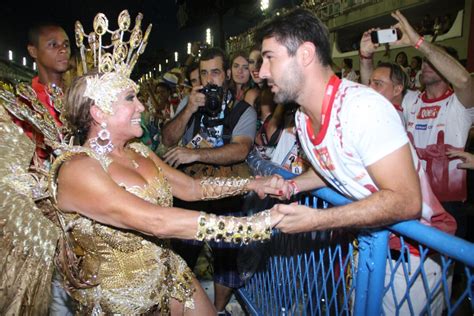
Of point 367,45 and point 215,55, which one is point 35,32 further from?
point 367,45

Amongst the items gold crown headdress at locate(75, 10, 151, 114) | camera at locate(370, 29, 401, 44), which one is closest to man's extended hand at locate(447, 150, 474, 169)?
camera at locate(370, 29, 401, 44)

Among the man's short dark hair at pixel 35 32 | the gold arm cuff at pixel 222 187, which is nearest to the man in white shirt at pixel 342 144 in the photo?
the gold arm cuff at pixel 222 187

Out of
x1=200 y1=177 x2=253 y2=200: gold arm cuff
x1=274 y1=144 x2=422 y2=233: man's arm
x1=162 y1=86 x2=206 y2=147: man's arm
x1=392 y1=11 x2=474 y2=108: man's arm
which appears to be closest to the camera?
x1=274 y1=144 x2=422 y2=233: man's arm

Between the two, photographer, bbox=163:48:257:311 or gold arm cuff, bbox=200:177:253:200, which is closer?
gold arm cuff, bbox=200:177:253:200

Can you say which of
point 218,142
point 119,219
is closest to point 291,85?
point 119,219

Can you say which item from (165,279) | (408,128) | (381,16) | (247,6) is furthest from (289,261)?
(247,6)

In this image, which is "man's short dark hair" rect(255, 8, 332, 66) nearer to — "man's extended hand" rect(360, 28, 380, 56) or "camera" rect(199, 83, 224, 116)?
"camera" rect(199, 83, 224, 116)

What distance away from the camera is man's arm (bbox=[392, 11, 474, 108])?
319 cm

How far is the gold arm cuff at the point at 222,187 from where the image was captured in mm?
2750

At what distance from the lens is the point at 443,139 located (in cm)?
347

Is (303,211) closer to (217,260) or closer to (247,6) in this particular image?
(217,260)

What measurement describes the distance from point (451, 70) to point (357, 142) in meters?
2.09

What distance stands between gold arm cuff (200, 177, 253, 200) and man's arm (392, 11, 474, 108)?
2.13m

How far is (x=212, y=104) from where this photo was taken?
357cm
